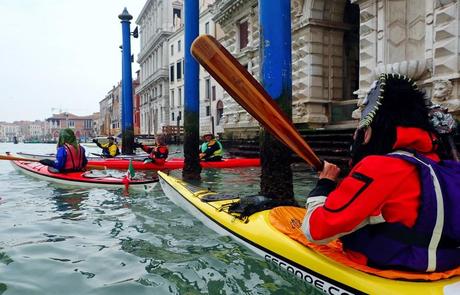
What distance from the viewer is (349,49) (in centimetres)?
1549

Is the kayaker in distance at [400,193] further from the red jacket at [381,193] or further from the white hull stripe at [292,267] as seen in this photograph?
the white hull stripe at [292,267]

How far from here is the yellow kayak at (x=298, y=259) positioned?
7.29 feet

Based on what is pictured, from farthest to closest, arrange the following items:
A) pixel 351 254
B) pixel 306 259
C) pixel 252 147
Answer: pixel 252 147 → pixel 306 259 → pixel 351 254

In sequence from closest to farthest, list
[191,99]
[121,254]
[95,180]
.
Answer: [121,254]
[95,180]
[191,99]

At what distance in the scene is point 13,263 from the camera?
3859 mm

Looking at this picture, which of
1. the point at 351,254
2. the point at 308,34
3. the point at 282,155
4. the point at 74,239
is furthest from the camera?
the point at 308,34

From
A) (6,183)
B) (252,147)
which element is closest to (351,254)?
(6,183)

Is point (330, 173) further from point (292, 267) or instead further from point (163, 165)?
point (163, 165)

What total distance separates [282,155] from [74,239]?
112 inches

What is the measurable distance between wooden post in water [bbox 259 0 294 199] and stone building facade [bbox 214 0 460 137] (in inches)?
187

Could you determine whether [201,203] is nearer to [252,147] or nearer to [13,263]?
[13,263]

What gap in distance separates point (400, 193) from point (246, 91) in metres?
1.76

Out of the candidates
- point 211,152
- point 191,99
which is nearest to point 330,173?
point 191,99

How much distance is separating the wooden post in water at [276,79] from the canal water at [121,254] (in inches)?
49.6
